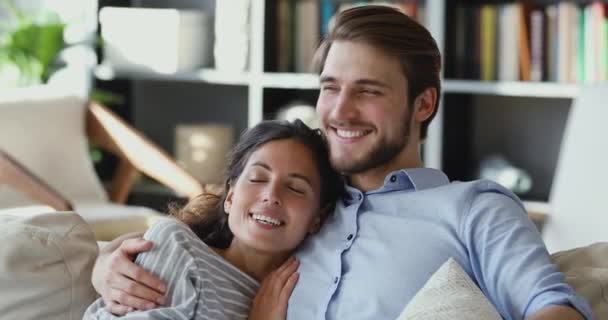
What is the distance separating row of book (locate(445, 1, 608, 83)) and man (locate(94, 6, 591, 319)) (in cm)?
178

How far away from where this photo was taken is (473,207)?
173 cm

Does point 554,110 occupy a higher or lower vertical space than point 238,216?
lower

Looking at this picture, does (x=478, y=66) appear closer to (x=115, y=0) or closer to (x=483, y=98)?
(x=483, y=98)

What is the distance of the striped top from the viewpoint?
1.75 meters

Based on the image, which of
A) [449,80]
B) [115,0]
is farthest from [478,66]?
[115,0]

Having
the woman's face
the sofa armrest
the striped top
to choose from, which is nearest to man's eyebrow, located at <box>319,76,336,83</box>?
the woman's face

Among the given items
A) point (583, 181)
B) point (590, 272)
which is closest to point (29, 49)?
point (583, 181)

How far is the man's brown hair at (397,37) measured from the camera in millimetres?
1902

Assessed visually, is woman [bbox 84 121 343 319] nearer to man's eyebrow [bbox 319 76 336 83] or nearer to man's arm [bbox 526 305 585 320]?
man's eyebrow [bbox 319 76 336 83]

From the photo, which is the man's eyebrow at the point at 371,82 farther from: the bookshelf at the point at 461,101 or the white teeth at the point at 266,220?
the bookshelf at the point at 461,101

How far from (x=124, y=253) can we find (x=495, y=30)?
230 centimetres

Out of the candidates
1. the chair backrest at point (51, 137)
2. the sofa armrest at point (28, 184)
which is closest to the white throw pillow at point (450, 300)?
the sofa armrest at point (28, 184)

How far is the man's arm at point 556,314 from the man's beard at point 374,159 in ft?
1.66

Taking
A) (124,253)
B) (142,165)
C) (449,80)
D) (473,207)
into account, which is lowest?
(142,165)
